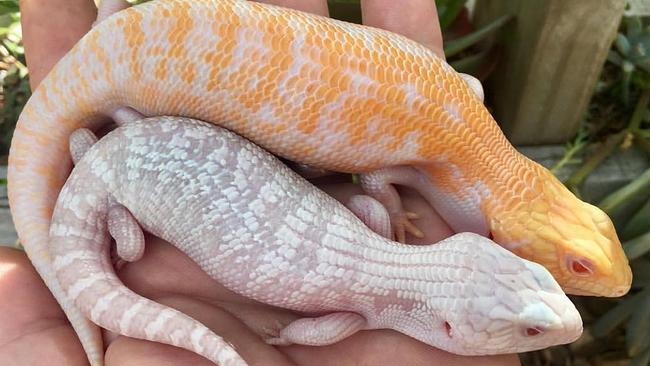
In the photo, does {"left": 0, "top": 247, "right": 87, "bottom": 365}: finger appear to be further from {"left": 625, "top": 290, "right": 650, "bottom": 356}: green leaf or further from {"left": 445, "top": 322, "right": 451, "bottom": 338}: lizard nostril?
{"left": 625, "top": 290, "right": 650, "bottom": 356}: green leaf

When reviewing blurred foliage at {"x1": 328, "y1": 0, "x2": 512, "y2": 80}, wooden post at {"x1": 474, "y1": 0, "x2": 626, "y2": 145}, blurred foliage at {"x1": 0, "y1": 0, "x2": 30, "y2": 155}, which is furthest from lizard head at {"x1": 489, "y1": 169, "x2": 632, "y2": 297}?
blurred foliage at {"x1": 0, "y1": 0, "x2": 30, "y2": 155}

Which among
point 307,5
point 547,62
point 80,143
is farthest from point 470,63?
point 80,143

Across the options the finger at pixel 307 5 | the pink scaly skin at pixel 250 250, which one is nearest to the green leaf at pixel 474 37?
the finger at pixel 307 5

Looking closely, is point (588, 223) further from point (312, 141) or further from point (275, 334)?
point (275, 334)

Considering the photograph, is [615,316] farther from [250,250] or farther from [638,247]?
[250,250]

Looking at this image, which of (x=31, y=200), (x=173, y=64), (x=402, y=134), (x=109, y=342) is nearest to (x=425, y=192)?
(x=402, y=134)

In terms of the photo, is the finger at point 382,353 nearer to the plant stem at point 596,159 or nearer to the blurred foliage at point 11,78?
the plant stem at point 596,159

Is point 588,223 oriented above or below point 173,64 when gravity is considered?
below
